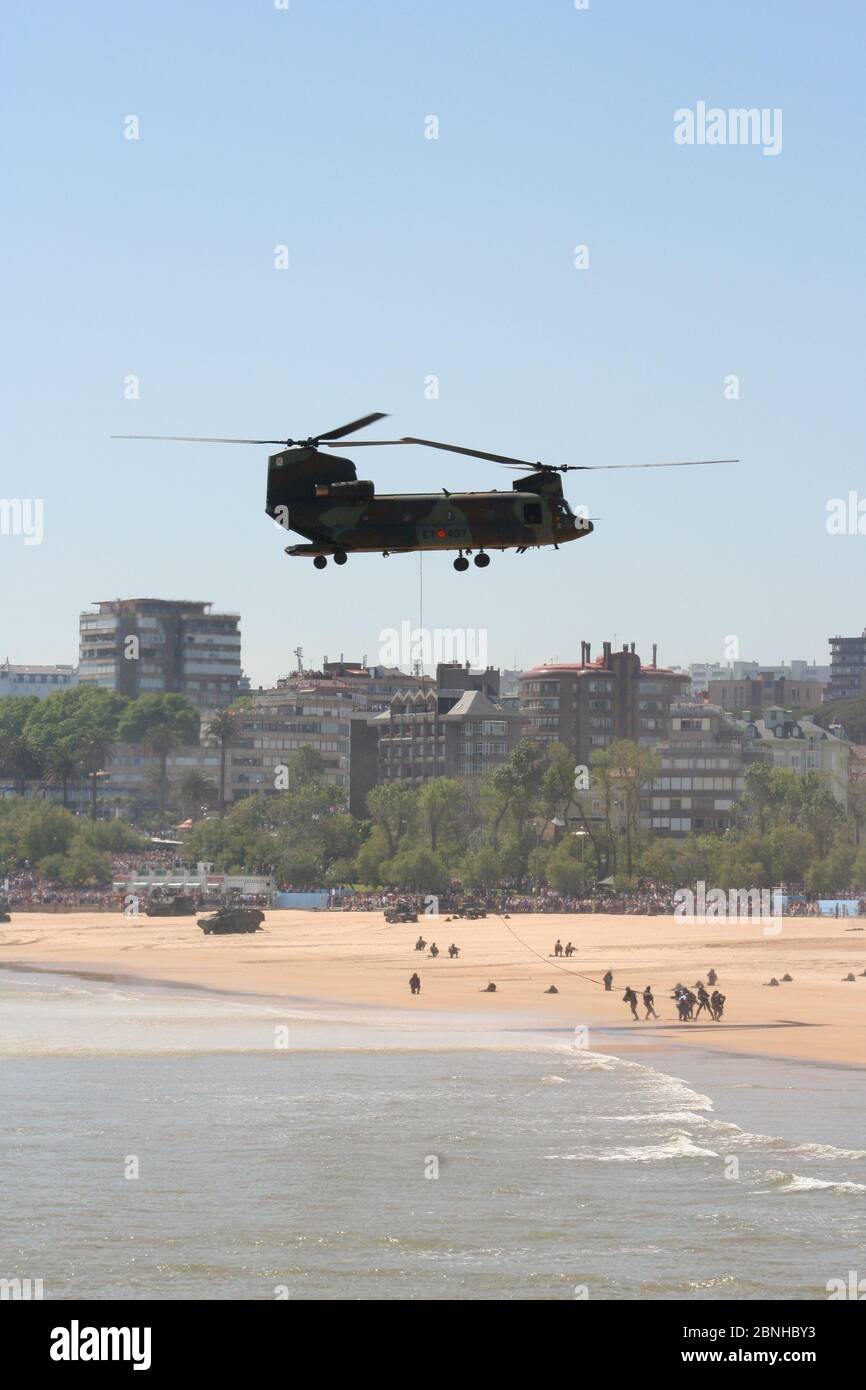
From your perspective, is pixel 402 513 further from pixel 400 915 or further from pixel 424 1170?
pixel 400 915

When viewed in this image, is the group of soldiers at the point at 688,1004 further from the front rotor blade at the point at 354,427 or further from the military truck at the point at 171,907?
the military truck at the point at 171,907

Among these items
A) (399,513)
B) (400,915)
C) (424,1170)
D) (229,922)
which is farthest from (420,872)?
(399,513)

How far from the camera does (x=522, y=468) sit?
3472 centimetres

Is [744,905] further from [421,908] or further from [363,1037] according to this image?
[363,1037]

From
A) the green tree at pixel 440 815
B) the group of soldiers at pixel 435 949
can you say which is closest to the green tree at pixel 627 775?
the green tree at pixel 440 815

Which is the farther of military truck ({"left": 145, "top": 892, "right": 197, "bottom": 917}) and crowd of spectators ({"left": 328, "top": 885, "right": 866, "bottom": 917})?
military truck ({"left": 145, "top": 892, "right": 197, "bottom": 917})

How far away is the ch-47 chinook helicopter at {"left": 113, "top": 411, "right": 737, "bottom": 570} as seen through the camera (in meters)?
34.5

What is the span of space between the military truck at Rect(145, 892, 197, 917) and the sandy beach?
3.31 m

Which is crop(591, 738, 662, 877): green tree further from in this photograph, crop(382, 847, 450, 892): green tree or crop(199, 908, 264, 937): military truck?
crop(199, 908, 264, 937): military truck

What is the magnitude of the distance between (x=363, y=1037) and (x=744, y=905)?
249 feet

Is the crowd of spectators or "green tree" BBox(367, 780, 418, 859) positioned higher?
"green tree" BBox(367, 780, 418, 859)

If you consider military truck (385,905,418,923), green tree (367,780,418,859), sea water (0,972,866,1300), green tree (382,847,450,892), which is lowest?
sea water (0,972,866,1300)

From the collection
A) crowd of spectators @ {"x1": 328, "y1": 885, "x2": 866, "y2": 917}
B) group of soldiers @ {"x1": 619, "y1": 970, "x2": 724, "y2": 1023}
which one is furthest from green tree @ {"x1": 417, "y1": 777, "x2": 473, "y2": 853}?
group of soldiers @ {"x1": 619, "y1": 970, "x2": 724, "y2": 1023}

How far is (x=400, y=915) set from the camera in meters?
136
